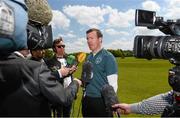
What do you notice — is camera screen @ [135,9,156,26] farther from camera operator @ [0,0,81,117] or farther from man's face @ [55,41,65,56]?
man's face @ [55,41,65,56]

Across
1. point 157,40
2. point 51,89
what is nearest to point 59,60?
point 157,40

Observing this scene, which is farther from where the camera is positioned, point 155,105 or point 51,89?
point 155,105

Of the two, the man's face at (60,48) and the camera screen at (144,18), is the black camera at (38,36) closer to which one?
the camera screen at (144,18)

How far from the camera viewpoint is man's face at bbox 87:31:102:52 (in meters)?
7.70

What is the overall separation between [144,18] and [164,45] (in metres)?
0.28

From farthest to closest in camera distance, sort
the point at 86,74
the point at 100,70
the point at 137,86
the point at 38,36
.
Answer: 1. the point at 137,86
2. the point at 100,70
3. the point at 86,74
4. the point at 38,36

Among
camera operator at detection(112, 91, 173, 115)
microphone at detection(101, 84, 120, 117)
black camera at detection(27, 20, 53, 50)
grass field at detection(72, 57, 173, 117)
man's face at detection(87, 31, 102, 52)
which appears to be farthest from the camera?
grass field at detection(72, 57, 173, 117)

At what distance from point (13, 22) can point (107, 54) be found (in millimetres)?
Answer: 4993

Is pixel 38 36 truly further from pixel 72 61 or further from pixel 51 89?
pixel 72 61

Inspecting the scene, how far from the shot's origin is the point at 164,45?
3479mm

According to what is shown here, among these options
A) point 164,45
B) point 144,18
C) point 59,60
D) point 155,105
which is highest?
point 144,18

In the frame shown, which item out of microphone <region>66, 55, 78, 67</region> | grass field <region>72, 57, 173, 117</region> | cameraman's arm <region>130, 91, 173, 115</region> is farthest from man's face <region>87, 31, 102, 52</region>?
cameraman's arm <region>130, 91, 173, 115</region>

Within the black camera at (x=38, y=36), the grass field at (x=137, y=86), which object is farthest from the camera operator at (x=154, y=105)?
the grass field at (x=137, y=86)

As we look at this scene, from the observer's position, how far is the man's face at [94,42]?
25.2ft
